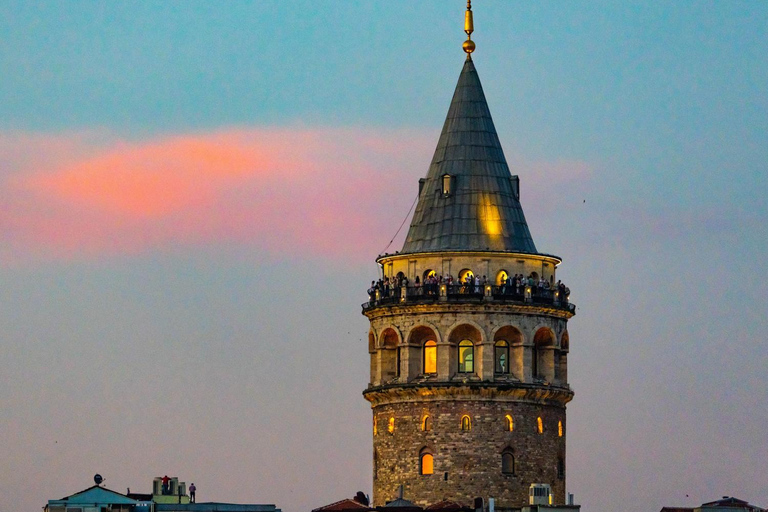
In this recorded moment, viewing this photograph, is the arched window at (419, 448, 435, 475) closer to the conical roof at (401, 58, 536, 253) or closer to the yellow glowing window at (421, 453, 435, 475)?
the yellow glowing window at (421, 453, 435, 475)

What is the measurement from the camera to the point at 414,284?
156 metres

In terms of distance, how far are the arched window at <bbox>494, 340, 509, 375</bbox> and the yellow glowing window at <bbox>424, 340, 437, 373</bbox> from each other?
2963mm

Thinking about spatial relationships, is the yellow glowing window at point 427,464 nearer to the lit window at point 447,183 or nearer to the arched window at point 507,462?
the arched window at point 507,462

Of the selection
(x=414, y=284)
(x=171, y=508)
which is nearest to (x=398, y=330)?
(x=414, y=284)

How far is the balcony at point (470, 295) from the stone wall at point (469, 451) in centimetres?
483

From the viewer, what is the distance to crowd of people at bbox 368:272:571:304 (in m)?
155

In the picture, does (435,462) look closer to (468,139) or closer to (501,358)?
(501,358)

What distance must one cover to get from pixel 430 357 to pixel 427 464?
5228 mm

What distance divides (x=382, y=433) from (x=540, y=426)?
306 inches

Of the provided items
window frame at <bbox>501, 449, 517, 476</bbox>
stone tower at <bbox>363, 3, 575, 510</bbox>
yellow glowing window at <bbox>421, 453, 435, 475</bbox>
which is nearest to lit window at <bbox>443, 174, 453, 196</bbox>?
stone tower at <bbox>363, 3, 575, 510</bbox>

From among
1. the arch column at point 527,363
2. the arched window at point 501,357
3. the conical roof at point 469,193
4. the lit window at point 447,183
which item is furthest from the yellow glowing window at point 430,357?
the lit window at point 447,183

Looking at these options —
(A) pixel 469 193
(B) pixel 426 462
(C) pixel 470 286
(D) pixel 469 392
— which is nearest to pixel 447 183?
(A) pixel 469 193

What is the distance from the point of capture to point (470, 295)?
155000 mm

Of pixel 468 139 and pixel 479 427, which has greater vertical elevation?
pixel 468 139
